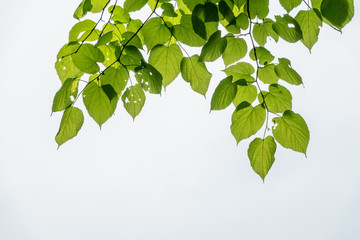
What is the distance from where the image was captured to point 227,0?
1.92 ft

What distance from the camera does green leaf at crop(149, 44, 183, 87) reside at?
598 mm

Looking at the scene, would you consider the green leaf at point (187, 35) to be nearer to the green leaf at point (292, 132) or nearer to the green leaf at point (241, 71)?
the green leaf at point (241, 71)

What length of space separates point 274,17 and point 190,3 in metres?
0.17

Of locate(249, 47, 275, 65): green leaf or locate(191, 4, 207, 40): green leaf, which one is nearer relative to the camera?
locate(191, 4, 207, 40): green leaf

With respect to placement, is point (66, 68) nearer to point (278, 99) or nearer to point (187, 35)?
point (187, 35)

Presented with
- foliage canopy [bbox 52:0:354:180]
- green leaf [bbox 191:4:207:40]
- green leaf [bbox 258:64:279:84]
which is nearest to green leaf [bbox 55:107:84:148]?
foliage canopy [bbox 52:0:354:180]

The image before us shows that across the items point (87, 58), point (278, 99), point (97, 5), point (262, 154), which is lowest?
point (262, 154)

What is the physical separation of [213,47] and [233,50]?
0.29 ft

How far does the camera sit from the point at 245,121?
0.57 metres

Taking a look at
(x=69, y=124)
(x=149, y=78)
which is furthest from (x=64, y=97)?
(x=149, y=78)

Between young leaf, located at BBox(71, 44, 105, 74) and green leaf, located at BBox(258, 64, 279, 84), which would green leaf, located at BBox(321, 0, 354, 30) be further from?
young leaf, located at BBox(71, 44, 105, 74)

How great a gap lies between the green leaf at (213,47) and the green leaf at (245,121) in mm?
105

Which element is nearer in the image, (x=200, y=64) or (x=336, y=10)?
(x=336, y=10)

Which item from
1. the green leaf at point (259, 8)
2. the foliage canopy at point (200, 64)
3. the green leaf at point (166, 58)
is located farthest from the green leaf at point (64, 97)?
the green leaf at point (259, 8)
